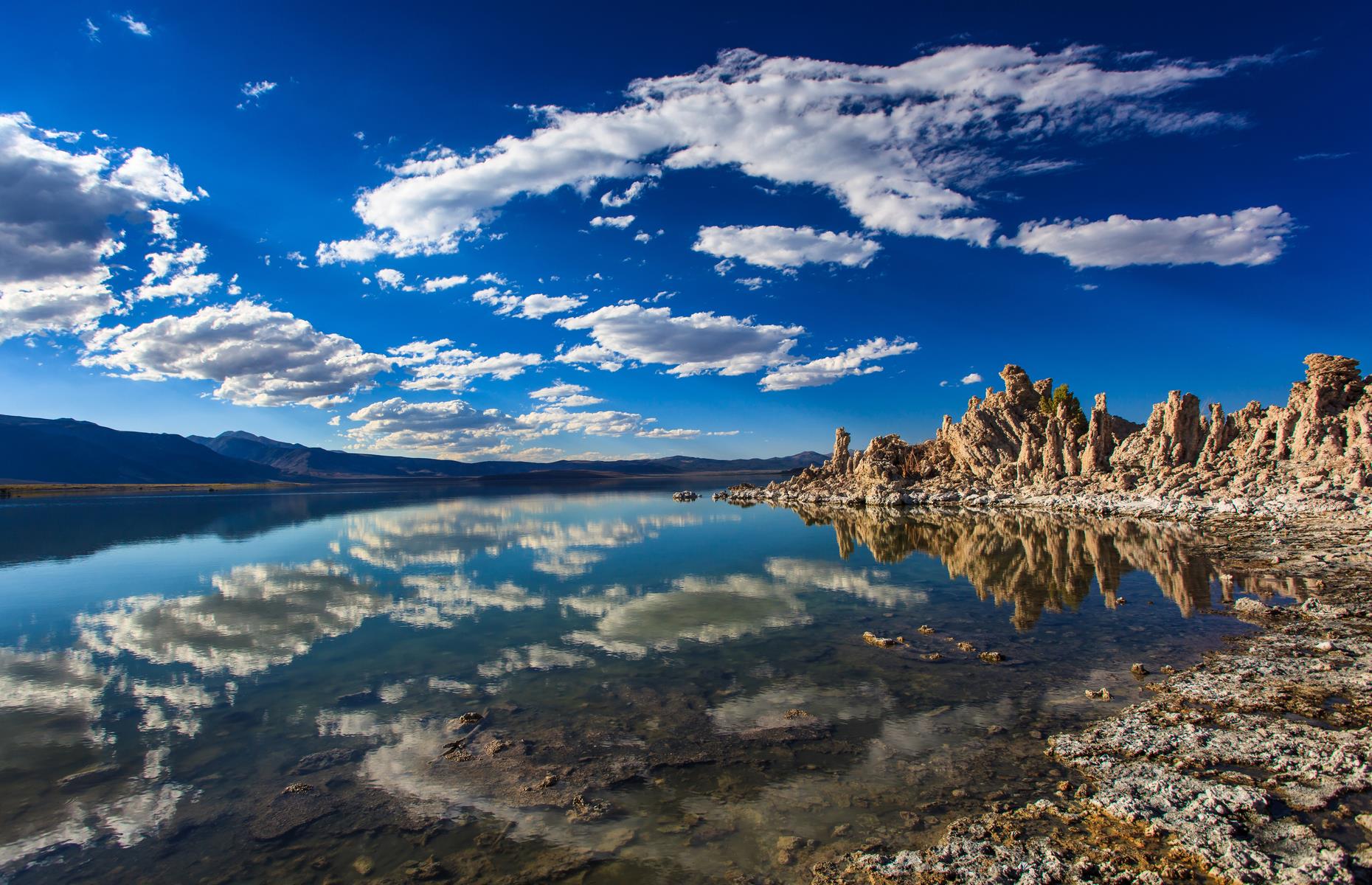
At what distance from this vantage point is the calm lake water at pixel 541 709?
704 centimetres

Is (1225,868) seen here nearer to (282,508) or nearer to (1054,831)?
(1054,831)

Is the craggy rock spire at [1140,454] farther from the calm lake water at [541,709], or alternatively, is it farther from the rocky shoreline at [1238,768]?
the calm lake water at [541,709]

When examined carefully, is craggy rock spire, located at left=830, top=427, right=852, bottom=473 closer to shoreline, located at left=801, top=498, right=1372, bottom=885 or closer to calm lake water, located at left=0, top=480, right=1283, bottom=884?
calm lake water, located at left=0, top=480, right=1283, bottom=884

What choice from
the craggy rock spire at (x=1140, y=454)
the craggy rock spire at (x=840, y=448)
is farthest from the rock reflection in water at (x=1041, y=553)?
the craggy rock spire at (x=840, y=448)

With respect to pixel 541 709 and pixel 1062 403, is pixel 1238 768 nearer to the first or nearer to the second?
pixel 541 709

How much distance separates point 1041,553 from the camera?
28625 millimetres

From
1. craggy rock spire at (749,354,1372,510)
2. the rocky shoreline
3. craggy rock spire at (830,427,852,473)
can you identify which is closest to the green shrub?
craggy rock spire at (749,354,1372,510)

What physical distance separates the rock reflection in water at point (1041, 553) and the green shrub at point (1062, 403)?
85.7ft

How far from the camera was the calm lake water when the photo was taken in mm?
7035

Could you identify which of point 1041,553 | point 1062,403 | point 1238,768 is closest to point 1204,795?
point 1238,768

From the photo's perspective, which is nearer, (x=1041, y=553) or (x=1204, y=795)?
(x=1204, y=795)

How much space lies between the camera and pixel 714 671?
12.8 m

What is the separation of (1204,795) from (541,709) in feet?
30.0

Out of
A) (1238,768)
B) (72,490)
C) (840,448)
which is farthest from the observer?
(72,490)
